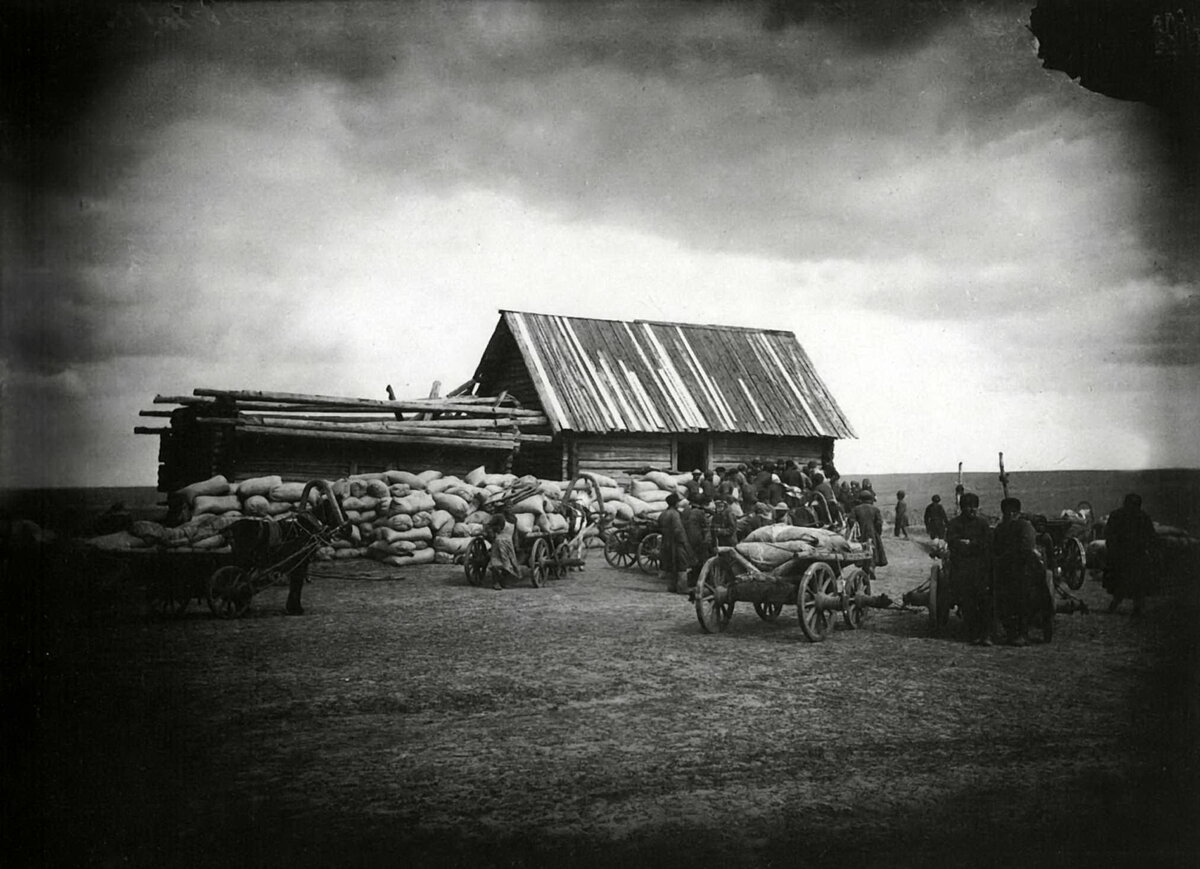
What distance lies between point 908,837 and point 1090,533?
574 inches

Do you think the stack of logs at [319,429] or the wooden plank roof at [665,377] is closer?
the stack of logs at [319,429]

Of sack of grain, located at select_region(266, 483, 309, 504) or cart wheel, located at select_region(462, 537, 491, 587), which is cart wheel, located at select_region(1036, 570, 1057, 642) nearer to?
cart wheel, located at select_region(462, 537, 491, 587)

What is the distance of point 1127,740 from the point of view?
4.36m

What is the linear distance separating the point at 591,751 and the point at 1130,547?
6718 mm

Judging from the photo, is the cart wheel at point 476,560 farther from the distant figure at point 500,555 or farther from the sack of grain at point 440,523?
the sack of grain at point 440,523

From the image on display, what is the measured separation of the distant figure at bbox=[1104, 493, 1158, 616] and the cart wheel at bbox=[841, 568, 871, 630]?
2597 mm

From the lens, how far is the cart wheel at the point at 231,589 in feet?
26.4

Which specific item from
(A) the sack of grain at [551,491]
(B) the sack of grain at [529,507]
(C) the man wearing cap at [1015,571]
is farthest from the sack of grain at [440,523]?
(C) the man wearing cap at [1015,571]

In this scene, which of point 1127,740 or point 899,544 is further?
point 899,544

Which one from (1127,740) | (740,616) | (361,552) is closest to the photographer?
(1127,740)

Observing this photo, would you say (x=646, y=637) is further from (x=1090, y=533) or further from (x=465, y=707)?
(x=1090, y=533)

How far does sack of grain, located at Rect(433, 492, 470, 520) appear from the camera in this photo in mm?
14172

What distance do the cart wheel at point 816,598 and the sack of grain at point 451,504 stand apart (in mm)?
7810

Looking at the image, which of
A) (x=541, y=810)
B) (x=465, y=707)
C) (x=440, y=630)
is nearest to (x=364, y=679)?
(x=465, y=707)
